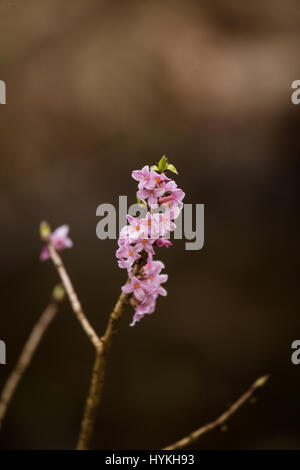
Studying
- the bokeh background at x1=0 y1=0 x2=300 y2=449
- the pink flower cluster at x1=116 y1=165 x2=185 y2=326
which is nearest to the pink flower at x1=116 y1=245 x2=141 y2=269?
the pink flower cluster at x1=116 y1=165 x2=185 y2=326

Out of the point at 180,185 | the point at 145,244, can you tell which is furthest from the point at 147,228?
the point at 180,185

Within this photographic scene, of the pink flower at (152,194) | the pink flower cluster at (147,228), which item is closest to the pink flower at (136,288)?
the pink flower cluster at (147,228)

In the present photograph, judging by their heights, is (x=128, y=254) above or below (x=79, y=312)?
above

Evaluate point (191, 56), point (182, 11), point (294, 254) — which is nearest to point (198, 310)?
point (294, 254)

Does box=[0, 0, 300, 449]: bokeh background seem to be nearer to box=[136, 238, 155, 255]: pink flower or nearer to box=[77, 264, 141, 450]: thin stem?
box=[77, 264, 141, 450]: thin stem

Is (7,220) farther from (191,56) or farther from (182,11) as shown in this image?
(182,11)

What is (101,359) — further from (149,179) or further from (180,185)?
(180,185)
